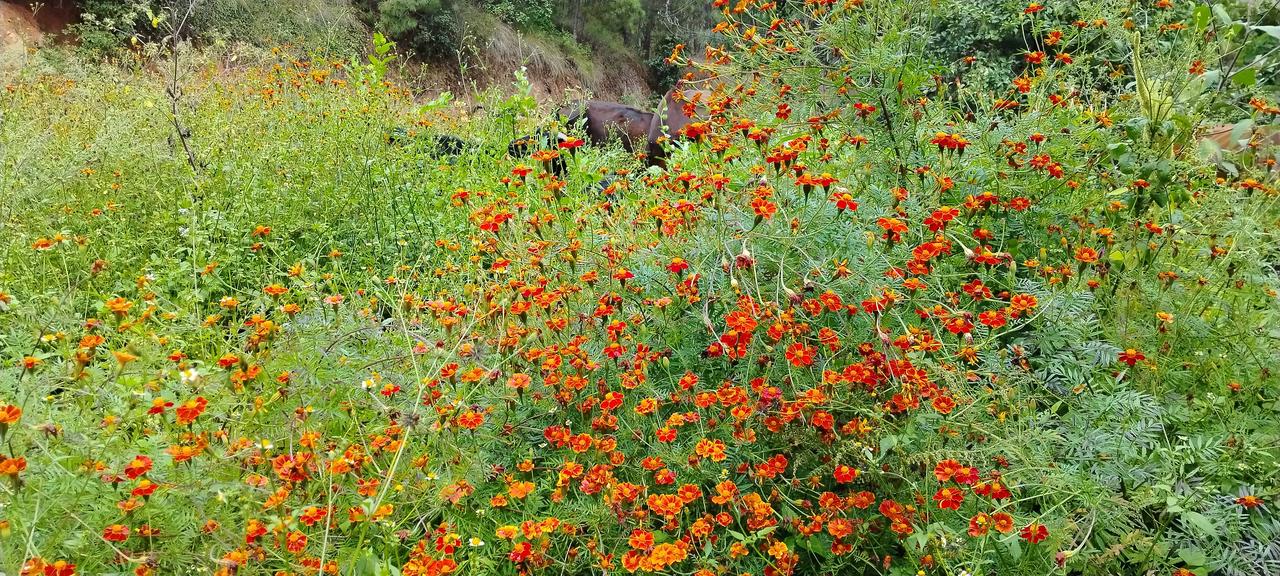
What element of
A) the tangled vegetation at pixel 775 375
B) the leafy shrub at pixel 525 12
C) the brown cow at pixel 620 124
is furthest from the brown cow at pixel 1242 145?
the leafy shrub at pixel 525 12

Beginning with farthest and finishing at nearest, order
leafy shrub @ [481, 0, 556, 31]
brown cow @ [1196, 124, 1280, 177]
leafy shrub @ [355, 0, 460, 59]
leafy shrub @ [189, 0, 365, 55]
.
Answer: leafy shrub @ [481, 0, 556, 31], leafy shrub @ [355, 0, 460, 59], leafy shrub @ [189, 0, 365, 55], brown cow @ [1196, 124, 1280, 177]

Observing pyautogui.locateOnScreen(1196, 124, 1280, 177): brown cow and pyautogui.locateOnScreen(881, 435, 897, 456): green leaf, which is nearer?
pyautogui.locateOnScreen(881, 435, 897, 456): green leaf

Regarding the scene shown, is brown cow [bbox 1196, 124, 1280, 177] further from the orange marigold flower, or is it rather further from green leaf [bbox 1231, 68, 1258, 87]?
the orange marigold flower

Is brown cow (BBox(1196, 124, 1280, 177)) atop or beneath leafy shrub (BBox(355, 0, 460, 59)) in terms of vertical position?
atop

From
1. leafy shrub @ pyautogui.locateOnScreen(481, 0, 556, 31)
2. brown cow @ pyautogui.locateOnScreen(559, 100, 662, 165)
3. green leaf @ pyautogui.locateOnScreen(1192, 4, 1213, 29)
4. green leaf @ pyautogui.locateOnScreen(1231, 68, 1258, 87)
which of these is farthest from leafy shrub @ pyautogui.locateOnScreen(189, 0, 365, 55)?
green leaf @ pyautogui.locateOnScreen(1231, 68, 1258, 87)

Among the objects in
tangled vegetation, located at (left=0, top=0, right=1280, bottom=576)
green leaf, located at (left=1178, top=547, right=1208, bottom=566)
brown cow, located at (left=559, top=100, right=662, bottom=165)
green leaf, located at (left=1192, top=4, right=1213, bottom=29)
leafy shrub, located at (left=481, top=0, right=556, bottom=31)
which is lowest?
leafy shrub, located at (left=481, top=0, right=556, bottom=31)

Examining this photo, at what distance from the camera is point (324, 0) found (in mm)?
13391

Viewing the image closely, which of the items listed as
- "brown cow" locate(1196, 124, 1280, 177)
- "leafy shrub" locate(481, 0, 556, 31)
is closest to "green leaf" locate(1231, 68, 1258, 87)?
"brown cow" locate(1196, 124, 1280, 177)

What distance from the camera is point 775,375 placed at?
5.82ft

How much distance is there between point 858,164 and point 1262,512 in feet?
4.49

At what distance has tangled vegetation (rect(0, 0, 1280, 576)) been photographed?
1455mm

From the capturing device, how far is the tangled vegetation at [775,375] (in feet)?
4.77

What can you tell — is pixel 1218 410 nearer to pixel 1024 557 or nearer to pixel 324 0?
pixel 1024 557

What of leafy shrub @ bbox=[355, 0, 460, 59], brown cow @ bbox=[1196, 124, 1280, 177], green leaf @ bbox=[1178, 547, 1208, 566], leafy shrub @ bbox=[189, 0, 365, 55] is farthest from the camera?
leafy shrub @ bbox=[355, 0, 460, 59]
